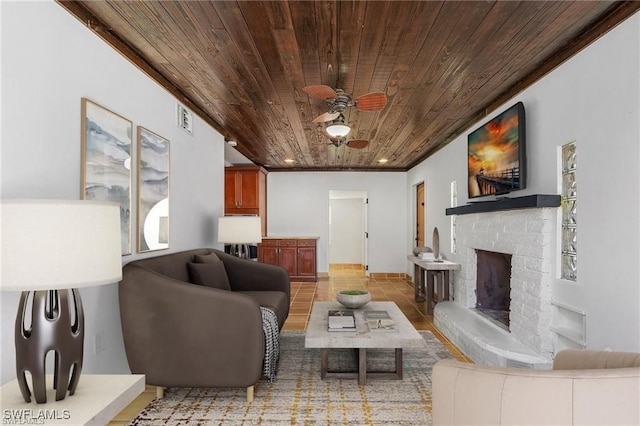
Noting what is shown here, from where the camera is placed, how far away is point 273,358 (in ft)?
Answer: 9.70

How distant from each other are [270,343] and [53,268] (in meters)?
1.81

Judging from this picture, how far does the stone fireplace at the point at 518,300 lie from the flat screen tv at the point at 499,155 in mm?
266

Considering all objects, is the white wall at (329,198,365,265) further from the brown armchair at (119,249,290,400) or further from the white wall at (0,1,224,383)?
the brown armchair at (119,249,290,400)

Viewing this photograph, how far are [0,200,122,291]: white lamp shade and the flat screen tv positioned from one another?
310cm

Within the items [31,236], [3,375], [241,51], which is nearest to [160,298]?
[3,375]

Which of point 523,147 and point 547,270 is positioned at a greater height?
point 523,147

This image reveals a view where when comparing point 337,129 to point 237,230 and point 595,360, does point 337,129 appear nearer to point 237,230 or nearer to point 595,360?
point 237,230

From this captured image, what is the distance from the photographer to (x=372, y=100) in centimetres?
309

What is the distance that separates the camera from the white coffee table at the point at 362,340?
2.66 m

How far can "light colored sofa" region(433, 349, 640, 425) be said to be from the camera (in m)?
1.12

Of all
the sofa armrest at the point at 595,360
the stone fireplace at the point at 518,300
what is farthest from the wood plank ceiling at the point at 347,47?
the sofa armrest at the point at 595,360

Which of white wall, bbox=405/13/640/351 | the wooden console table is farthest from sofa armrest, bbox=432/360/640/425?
the wooden console table

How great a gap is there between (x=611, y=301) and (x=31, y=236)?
282 cm

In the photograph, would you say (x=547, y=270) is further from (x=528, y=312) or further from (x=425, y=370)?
(x=425, y=370)
